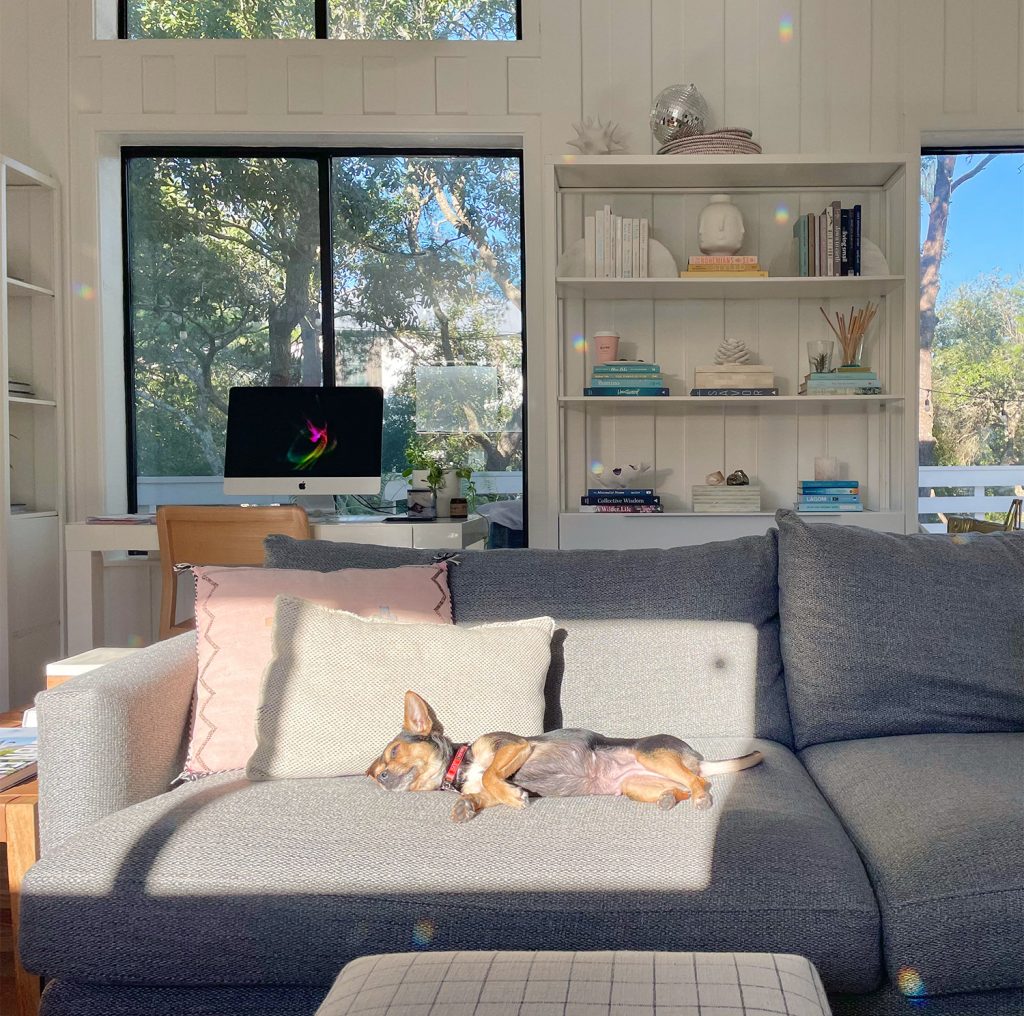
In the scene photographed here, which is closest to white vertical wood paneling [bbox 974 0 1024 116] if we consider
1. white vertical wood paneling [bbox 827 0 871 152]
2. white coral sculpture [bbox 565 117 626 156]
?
white vertical wood paneling [bbox 827 0 871 152]

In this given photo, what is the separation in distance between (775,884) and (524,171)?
3256mm

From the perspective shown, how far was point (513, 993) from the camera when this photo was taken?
3.46 feet

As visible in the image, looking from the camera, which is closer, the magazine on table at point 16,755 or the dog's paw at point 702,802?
the dog's paw at point 702,802

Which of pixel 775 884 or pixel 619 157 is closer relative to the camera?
pixel 775 884

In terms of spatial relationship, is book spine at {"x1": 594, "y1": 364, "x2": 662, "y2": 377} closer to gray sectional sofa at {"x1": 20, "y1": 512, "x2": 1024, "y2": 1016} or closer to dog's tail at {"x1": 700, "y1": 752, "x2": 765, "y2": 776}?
gray sectional sofa at {"x1": 20, "y1": 512, "x2": 1024, "y2": 1016}

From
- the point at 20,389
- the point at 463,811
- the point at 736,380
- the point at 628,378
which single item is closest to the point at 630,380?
the point at 628,378

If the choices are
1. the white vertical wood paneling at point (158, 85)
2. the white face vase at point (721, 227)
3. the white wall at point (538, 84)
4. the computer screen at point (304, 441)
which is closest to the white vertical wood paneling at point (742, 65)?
the white wall at point (538, 84)

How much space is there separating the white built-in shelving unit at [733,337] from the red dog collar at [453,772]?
7.69 feet

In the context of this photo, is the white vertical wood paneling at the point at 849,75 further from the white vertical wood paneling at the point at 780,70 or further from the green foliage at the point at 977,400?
the green foliage at the point at 977,400

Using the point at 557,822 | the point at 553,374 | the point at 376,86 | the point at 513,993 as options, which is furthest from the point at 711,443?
the point at 513,993

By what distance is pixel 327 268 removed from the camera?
432 centimetres

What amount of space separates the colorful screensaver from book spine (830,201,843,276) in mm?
1921

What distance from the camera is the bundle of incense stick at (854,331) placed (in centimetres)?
395

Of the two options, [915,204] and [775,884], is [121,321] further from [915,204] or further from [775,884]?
[775,884]
